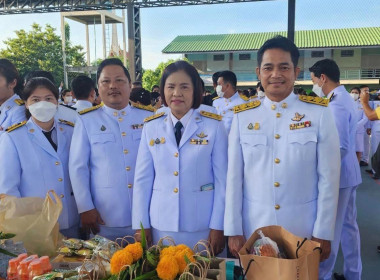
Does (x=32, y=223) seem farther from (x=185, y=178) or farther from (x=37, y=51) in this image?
(x=37, y=51)

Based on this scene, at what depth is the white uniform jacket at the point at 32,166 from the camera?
1944 millimetres

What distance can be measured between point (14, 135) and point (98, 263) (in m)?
1.10

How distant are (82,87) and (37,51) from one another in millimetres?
24538

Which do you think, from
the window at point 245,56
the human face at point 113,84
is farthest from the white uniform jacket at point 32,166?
the window at point 245,56

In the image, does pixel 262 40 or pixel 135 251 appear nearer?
pixel 135 251

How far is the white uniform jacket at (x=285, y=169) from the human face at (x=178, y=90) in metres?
0.29

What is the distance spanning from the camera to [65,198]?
2086mm

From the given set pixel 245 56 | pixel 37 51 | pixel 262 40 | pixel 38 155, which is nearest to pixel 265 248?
pixel 38 155

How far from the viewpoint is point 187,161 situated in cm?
175

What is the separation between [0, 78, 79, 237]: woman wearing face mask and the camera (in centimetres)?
196

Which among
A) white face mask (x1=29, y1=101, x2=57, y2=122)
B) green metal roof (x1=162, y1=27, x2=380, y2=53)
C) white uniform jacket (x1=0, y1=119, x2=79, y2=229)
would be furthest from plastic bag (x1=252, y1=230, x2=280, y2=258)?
green metal roof (x1=162, y1=27, x2=380, y2=53)

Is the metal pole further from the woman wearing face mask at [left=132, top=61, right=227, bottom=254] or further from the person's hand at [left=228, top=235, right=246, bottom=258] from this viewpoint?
the person's hand at [left=228, top=235, right=246, bottom=258]

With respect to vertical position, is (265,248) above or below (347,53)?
below

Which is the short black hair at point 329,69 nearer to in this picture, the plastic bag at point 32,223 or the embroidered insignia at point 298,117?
the embroidered insignia at point 298,117
